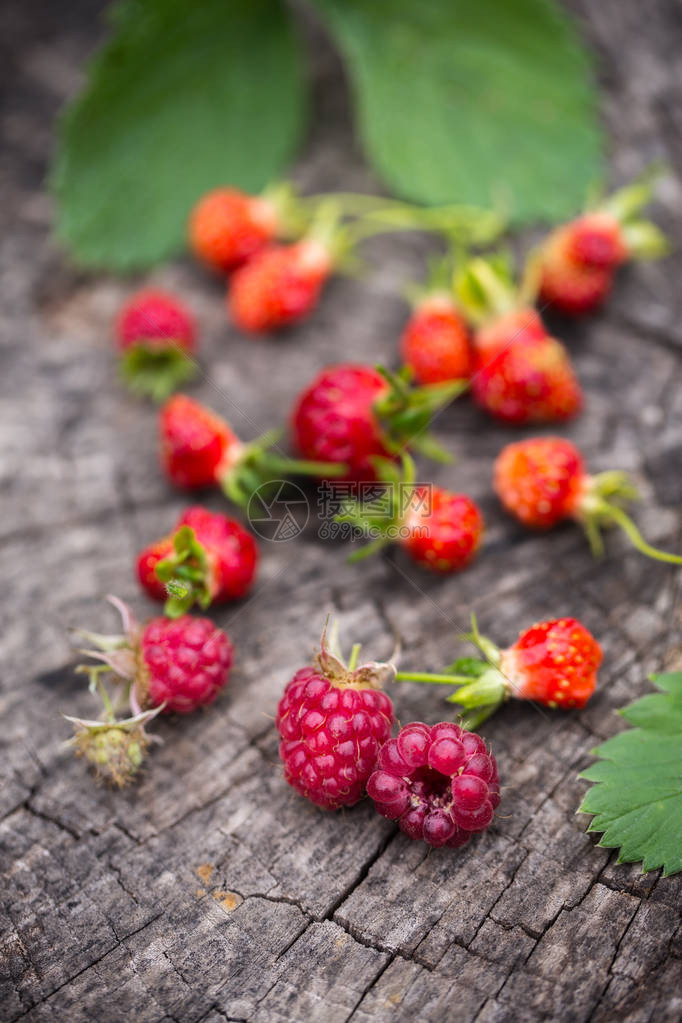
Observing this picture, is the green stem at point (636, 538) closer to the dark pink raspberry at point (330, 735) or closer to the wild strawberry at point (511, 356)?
the wild strawberry at point (511, 356)

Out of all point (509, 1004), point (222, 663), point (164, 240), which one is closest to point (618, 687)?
point (509, 1004)

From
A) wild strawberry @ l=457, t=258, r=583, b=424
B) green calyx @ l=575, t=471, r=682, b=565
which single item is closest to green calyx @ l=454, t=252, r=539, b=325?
wild strawberry @ l=457, t=258, r=583, b=424

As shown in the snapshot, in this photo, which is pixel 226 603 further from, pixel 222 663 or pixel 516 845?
pixel 516 845

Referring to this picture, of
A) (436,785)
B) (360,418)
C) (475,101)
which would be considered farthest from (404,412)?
(475,101)

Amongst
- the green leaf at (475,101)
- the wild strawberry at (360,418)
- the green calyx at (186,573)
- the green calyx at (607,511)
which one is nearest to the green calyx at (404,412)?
the wild strawberry at (360,418)

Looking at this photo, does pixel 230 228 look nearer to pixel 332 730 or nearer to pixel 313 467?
pixel 313 467

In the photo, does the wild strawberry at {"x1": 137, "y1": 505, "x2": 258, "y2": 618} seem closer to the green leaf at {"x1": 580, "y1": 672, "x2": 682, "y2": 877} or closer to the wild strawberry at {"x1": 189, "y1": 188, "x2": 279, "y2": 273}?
the green leaf at {"x1": 580, "y1": 672, "x2": 682, "y2": 877}
